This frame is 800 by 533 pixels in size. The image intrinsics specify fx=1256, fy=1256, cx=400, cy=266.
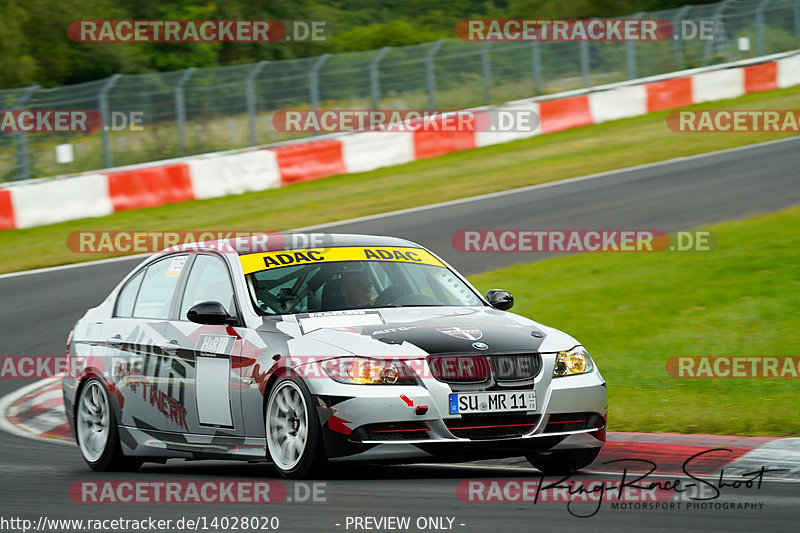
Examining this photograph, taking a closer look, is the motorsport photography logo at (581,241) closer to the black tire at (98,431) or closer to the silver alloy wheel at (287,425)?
the black tire at (98,431)

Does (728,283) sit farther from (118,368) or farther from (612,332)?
(118,368)

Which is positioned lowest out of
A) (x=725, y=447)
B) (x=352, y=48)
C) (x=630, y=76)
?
(x=725, y=447)

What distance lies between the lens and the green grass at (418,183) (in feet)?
65.5

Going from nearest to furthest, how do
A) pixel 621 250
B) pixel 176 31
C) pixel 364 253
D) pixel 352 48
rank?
pixel 364 253 < pixel 621 250 < pixel 176 31 < pixel 352 48

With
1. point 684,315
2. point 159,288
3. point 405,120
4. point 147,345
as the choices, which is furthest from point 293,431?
point 405,120

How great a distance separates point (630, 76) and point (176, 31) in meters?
19.8

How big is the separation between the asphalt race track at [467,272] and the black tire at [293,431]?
14 centimetres

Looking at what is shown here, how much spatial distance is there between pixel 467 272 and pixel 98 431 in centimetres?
751

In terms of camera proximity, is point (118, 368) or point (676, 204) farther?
point (676, 204)

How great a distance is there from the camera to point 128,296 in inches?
354

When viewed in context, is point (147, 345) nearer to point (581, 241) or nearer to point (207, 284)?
point (207, 284)

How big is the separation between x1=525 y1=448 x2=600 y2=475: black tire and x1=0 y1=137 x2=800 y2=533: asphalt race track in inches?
5.8

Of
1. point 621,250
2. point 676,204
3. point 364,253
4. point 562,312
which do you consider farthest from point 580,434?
point 676,204

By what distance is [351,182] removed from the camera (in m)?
23.5
